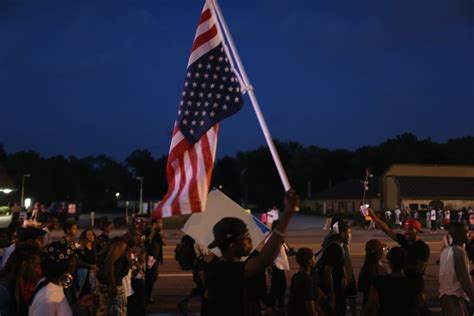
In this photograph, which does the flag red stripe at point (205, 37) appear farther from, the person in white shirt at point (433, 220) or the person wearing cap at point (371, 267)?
the person in white shirt at point (433, 220)

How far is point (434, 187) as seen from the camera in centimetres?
5941

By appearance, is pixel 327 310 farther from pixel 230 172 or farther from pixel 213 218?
pixel 230 172

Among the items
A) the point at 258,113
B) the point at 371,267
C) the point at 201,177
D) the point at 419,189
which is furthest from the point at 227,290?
the point at 419,189

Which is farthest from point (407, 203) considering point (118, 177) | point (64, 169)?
point (118, 177)

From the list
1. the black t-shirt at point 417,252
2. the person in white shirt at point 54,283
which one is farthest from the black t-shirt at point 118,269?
the black t-shirt at point 417,252

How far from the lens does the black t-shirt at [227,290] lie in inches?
140

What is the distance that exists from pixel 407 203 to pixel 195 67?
185ft

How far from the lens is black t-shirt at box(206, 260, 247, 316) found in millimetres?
3547

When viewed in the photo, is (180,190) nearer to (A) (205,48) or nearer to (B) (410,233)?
(A) (205,48)

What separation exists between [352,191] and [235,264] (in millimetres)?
70353

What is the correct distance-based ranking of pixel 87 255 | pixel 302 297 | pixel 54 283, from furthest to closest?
1. pixel 87 255
2. pixel 302 297
3. pixel 54 283

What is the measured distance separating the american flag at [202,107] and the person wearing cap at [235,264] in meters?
1.80

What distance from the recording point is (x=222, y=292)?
356 cm

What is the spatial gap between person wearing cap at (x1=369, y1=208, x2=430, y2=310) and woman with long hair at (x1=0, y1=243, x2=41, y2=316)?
152 inches
